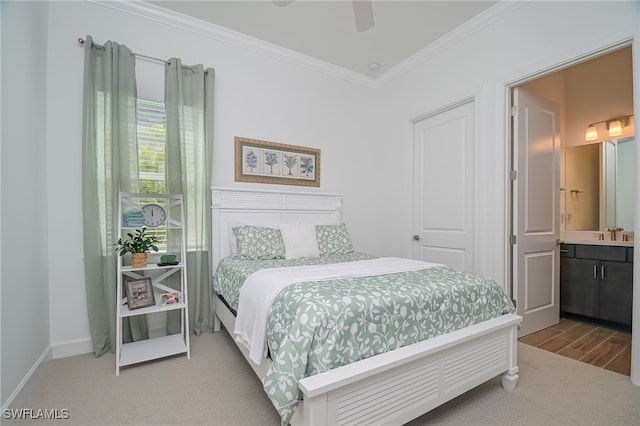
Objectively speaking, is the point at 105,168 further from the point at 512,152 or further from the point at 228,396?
the point at 512,152

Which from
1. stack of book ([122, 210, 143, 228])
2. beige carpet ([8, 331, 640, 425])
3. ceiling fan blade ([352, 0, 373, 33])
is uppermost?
ceiling fan blade ([352, 0, 373, 33])

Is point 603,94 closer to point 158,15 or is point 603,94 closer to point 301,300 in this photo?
point 301,300

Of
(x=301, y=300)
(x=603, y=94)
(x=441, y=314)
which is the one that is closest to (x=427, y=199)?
(x=441, y=314)

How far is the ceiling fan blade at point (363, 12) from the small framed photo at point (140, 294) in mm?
2451

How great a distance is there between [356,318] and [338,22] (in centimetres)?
274

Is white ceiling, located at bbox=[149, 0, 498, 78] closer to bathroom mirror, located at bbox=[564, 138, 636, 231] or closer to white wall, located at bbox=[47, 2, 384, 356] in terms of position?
white wall, located at bbox=[47, 2, 384, 356]

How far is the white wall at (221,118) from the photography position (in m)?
2.33

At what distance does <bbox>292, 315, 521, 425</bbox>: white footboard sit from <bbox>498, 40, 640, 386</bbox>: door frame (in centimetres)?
81

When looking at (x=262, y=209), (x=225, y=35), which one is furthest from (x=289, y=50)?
(x=262, y=209)

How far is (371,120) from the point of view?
160 inches

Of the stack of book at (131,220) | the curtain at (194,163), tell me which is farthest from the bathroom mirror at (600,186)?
the stack of book at (131,220)

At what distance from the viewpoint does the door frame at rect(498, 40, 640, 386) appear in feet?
6.21

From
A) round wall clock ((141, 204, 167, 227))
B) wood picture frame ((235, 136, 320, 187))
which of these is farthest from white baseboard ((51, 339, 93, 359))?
wood picture frame ((235, 136, 320, 187))

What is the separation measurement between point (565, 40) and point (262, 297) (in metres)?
2.86
